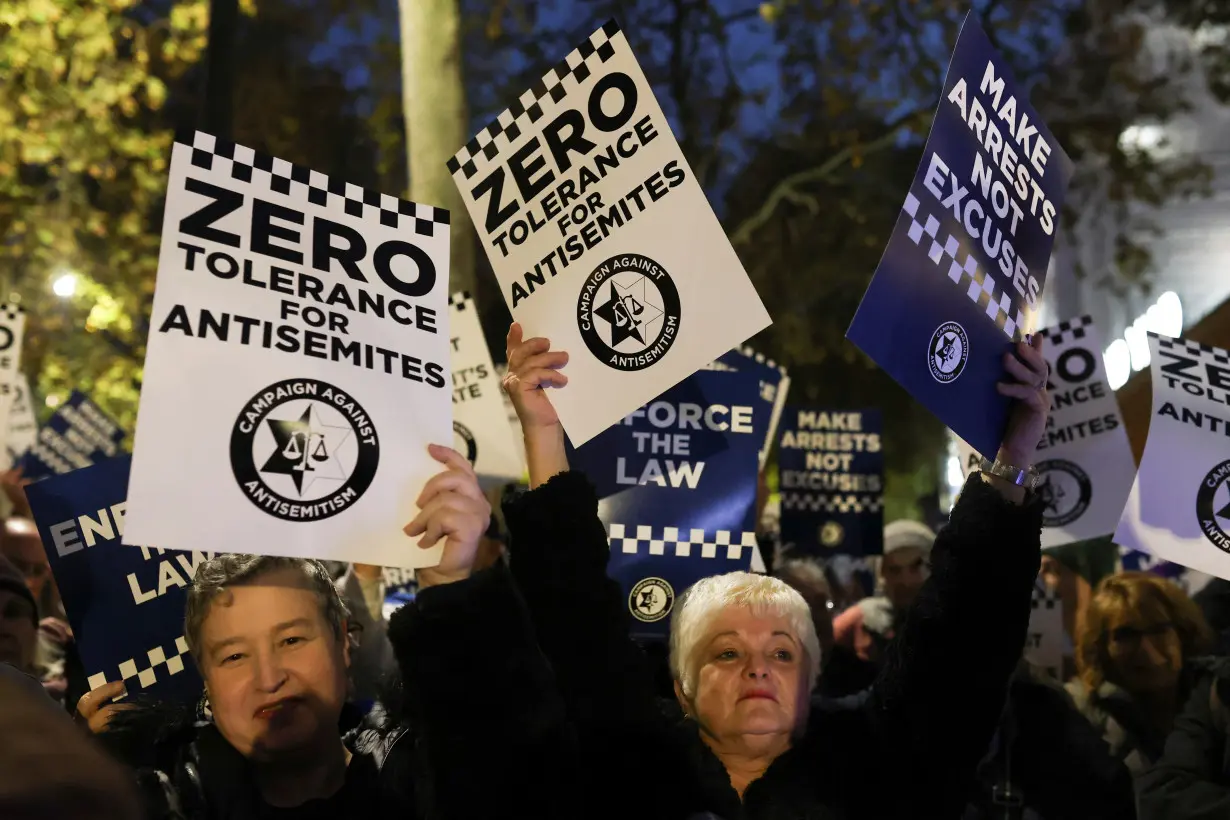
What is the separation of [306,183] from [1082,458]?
12.4ft

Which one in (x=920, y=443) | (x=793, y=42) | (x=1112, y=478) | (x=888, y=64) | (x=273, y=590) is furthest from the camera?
(x=920, y=443)

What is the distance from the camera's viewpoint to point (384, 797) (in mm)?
2627

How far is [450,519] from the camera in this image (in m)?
2.37

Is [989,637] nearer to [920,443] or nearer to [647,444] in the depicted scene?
[647,444]

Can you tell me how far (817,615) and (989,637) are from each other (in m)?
2.64

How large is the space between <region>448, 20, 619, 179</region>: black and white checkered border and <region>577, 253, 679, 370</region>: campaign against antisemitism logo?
46 centimetres

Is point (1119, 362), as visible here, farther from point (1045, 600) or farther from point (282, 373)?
point (282, 373)

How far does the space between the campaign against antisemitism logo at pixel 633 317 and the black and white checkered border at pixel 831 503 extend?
4411 mm

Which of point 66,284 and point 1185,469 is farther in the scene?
point 66,284

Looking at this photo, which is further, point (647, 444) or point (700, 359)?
point (647, 444)

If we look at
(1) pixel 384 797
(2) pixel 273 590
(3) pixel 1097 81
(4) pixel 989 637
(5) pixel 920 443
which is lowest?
(1) pixel 384 797

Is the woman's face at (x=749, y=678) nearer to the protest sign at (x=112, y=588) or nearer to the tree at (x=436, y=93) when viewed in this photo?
the protest sign at (x=112, y=588)

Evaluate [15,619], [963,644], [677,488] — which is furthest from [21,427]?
Answer: [963,644]

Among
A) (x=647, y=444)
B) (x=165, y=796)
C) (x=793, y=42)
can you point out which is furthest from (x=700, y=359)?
(x=793, y=42)
